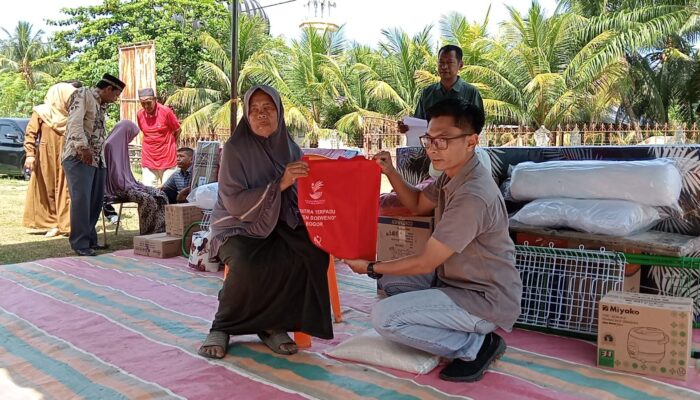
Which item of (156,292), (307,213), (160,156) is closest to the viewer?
(307,213)

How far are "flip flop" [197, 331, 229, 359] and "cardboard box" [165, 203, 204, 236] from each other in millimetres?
2519

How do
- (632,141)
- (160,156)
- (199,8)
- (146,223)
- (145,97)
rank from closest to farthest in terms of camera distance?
1. (146,223)
2. (145,97)
3. (160,156)
4. (632,141)
5. (199,8)

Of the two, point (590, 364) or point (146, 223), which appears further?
point (146, 223)

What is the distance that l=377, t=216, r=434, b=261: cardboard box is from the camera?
336 centimetres

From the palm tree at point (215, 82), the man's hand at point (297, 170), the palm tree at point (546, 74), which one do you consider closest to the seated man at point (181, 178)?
the man's hand at point (297, 170)

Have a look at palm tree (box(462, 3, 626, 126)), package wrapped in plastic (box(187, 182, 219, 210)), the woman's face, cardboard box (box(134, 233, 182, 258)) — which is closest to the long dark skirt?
the woman's face

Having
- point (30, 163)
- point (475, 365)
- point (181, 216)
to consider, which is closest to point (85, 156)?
point (181, 216)

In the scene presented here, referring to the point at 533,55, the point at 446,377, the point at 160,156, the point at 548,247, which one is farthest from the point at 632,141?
the point at 446,377

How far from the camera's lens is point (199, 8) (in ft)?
64.9

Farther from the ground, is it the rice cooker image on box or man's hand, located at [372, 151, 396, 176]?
man's hand, located at [372, 151, 396, 176]

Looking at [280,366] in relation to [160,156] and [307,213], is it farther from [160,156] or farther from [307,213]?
[160,156]

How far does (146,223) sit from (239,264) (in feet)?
11.3

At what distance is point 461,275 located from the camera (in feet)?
7.72

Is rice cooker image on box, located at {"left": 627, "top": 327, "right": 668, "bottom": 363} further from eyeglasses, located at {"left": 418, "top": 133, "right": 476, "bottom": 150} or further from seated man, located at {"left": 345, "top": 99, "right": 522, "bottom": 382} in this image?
eyeglasses, located at {"left": 418, "top": 133, "right": 476, "bottom": 150}
